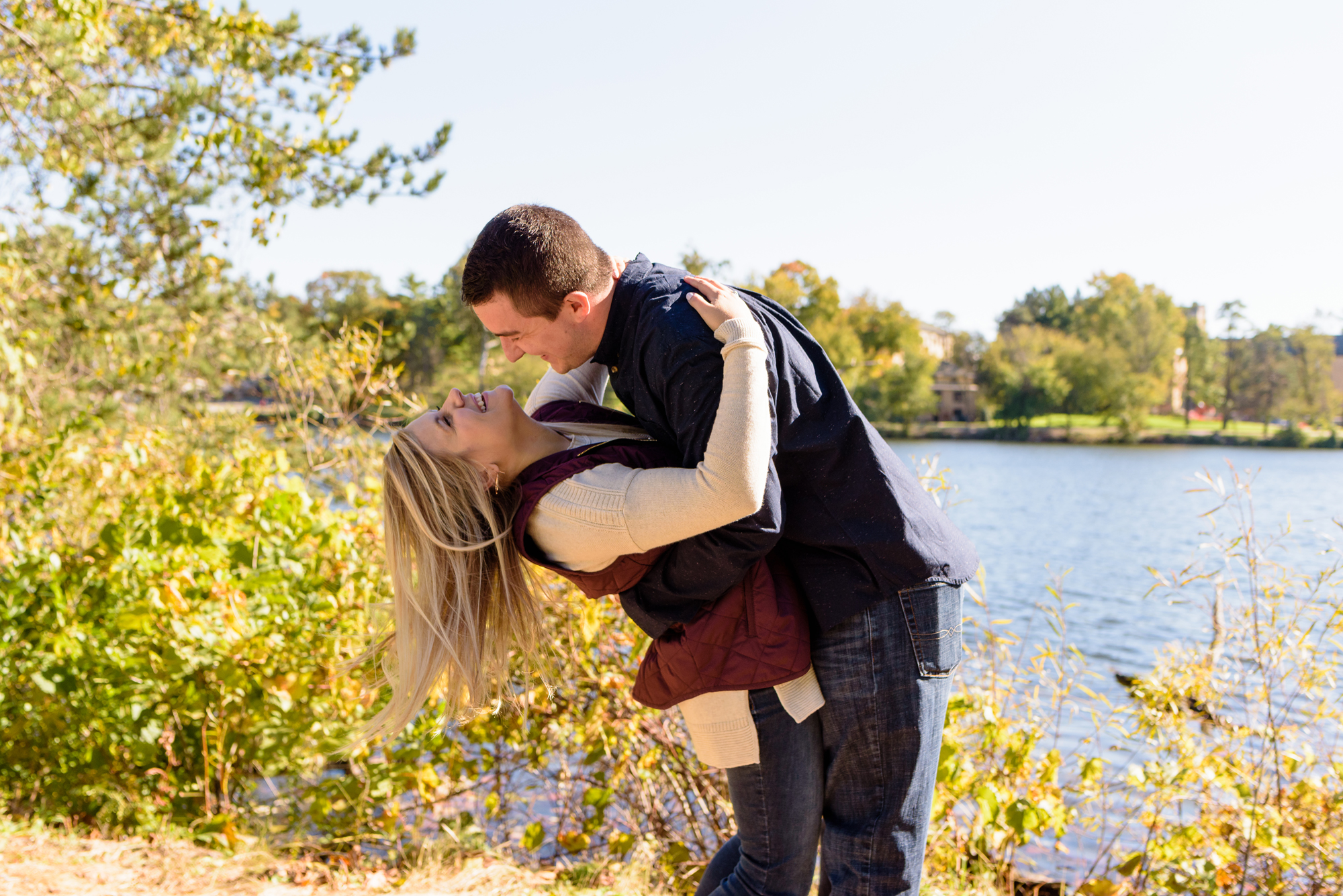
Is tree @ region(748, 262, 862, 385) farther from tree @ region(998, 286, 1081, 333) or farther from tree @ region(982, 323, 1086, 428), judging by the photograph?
tree @ region(998, 286, 1081, 333)

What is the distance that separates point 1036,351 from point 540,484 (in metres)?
78.5

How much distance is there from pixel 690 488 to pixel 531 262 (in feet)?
1.81

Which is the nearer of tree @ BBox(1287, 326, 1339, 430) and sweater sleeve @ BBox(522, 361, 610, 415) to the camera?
sweater sleeve @ BBox(522, 361, 610, 415)

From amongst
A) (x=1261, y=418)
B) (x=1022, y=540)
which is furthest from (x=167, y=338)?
(x=1261, y=418)

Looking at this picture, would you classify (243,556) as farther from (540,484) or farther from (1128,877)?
(1128,877)

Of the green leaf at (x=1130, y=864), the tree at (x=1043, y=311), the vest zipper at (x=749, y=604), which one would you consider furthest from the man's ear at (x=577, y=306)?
the tree at (x=1043, y=311)

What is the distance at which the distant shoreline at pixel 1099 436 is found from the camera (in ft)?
187

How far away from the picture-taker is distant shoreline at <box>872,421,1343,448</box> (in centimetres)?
5709

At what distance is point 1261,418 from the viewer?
65.2 m

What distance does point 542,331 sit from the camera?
192cm

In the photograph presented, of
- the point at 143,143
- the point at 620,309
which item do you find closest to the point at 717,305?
the point at 620,309

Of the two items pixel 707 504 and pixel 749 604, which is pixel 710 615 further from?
pixel 707 504

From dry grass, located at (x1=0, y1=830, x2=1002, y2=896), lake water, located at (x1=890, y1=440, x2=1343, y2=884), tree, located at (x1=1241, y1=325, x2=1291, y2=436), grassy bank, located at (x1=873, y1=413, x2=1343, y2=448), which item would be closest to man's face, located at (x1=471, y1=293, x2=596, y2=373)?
lake water, located at (x1=890, y1=440, x2=1343, y2=884)

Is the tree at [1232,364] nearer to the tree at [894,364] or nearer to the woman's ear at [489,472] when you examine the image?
the tree at [894,364]
